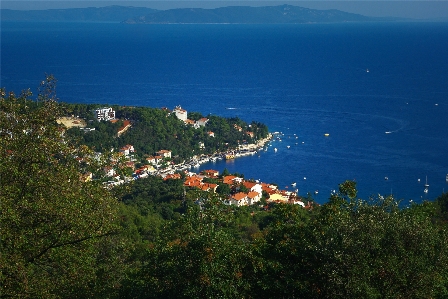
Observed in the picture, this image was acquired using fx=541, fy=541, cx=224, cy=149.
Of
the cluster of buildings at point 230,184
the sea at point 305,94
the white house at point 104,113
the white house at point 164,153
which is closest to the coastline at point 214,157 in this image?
the cluster of buildings at point 230,184

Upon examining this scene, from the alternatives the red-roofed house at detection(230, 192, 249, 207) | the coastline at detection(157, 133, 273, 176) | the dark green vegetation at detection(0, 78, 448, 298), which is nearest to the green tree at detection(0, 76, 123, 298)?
the dark green vegetation at detection(0, 78, 448, 298)

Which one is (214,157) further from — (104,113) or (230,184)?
(230,184)

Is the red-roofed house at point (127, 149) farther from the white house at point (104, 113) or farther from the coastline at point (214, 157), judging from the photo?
the white house at point (104, 113)

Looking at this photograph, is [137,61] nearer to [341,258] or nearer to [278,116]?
[278,116]

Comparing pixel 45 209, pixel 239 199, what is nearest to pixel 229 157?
pixel 239 199

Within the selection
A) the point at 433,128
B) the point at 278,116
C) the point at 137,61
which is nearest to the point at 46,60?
the point at 137,61
